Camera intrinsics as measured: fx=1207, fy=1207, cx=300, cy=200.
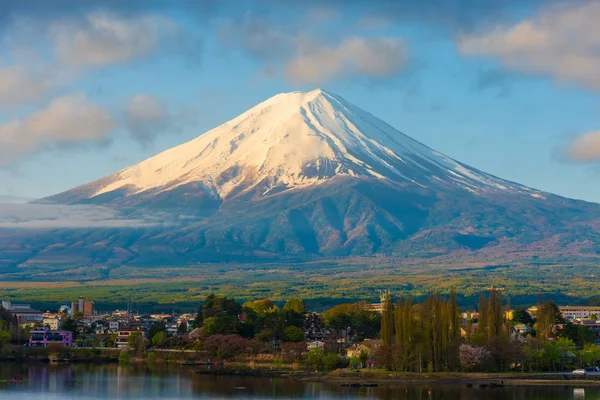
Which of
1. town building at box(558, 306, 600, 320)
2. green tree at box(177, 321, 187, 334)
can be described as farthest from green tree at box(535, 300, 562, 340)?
town building at box(558, 306, 600, 320)

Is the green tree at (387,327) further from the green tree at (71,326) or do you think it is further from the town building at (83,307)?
the town building at (83,307)

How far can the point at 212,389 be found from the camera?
53.6 m

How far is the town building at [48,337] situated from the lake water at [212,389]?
17051 mm

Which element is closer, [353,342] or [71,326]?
[353,342]

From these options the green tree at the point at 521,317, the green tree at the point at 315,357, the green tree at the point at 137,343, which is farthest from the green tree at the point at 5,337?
the green tree at the point at 521,317


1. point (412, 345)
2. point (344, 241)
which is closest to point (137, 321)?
point (412, 345)

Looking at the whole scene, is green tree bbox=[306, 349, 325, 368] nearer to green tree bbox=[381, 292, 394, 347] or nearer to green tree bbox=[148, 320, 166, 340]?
green tree bbox=[381, 292, 394, 347]

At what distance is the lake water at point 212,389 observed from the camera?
50062 millimetres

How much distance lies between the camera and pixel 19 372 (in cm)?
6247

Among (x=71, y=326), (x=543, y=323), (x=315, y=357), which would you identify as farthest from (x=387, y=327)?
(x=71, y=326)

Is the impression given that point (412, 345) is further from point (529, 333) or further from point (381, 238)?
point (381, 238)

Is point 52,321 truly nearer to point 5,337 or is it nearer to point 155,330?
point 155,330

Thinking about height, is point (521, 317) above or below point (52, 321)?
below

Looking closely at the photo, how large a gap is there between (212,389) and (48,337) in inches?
1139
